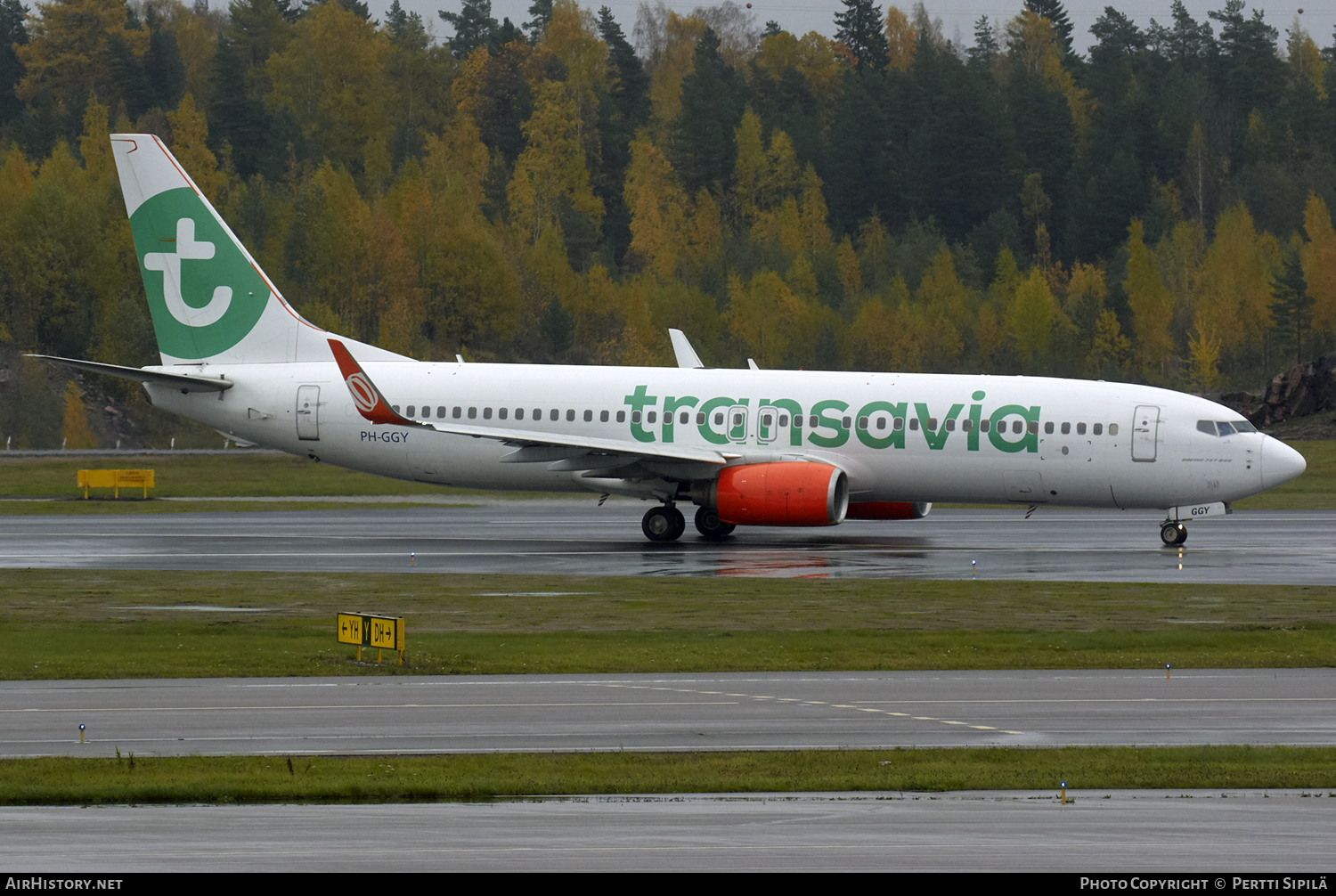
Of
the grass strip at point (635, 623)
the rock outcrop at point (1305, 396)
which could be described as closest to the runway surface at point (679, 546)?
the grass strip at point (635, 623)

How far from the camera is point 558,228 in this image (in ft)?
388

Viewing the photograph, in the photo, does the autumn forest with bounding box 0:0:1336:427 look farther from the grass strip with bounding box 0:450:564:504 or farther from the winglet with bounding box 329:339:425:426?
the winglet with bounding box 329:339:425:426

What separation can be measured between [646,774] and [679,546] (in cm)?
2191

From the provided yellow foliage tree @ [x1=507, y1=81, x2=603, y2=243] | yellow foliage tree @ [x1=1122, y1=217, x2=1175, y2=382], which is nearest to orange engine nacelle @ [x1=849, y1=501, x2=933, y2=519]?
yellow foliage tree @ [x1=1122, y1=217, x2=1175, y2=382]

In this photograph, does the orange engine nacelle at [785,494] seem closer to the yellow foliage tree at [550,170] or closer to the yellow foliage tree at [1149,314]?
the yellow foliage tree at [1149,314]

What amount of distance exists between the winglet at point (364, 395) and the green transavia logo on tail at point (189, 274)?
5.84m

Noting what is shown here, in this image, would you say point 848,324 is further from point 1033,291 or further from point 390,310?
point 390,310

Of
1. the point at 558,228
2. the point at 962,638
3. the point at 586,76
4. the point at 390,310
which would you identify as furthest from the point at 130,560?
the point at 586,76

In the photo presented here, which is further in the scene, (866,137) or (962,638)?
(866,137)

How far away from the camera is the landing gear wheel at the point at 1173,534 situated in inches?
1394

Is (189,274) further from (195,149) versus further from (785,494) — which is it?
(195,149)

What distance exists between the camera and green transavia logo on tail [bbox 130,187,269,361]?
4091 centimetres

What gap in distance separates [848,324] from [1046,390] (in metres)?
69.5

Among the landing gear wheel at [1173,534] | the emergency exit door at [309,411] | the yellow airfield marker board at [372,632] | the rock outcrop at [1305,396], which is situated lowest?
the yellow airfield marker board at [372,632]
